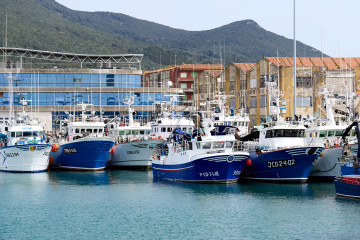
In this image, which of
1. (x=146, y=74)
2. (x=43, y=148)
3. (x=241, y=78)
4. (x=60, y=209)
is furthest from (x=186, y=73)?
(x=60, y=209)

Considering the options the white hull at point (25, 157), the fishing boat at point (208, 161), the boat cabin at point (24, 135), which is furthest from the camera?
the boat cabin at point (24, 135)

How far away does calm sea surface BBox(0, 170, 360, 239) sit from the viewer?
27.5 meters

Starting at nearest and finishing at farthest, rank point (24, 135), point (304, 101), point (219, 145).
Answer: point (219, 145)
point (24, 135)
point (304, 101)

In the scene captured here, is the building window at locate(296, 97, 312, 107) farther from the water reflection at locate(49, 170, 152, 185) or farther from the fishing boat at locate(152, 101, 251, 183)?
the fishing boat at locate(152, 101, 251, 183)

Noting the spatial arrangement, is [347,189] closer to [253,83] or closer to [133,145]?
[133,145]

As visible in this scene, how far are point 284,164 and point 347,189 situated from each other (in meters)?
7.66

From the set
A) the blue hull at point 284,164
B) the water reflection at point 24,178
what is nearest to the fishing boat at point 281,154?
the blue hull at point 284,164

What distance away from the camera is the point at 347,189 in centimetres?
3409

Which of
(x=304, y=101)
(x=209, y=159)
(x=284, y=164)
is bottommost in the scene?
(x=284, y=164)

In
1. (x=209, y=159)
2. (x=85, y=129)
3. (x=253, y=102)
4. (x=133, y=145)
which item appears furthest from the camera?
(x=253, y=102)

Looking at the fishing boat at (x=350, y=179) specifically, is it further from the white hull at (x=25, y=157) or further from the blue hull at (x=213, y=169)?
the white hull at (x=25, y=157)

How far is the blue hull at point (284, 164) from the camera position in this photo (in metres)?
40.2

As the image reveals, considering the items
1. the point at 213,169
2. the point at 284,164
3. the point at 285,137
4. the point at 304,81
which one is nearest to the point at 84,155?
the point at 213,169

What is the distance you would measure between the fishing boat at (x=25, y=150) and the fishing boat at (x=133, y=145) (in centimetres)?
714
